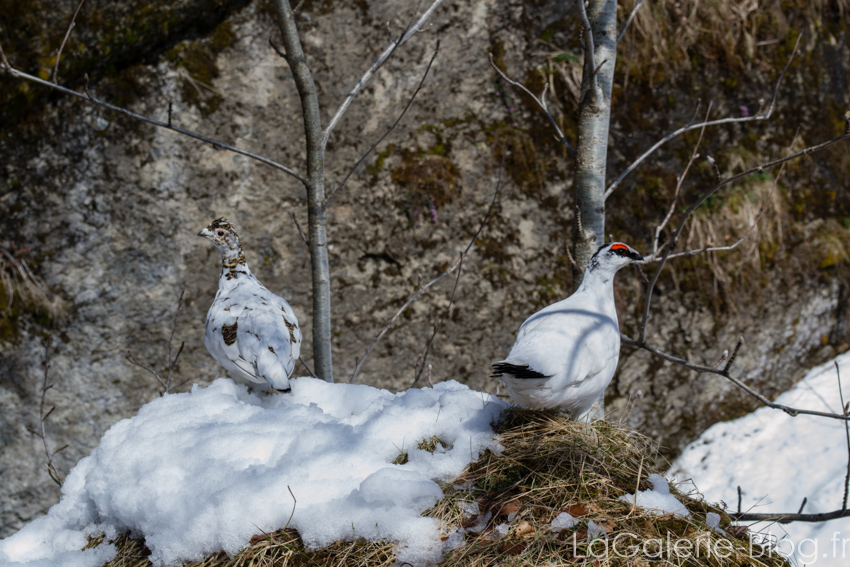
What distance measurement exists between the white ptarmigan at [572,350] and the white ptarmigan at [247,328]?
3.63ft

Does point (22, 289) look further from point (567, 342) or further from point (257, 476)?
point (567, 342)

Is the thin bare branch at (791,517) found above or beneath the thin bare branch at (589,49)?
beneath

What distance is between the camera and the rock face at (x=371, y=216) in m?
4.54

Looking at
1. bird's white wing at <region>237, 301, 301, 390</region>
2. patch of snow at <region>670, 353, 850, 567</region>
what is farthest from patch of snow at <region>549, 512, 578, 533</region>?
patch of snow at <region>670, 353, 850, 567</region>

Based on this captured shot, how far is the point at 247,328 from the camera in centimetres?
→ 288

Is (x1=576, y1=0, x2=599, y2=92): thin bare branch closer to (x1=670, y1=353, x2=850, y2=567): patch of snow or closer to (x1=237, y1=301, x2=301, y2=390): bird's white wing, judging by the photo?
(x1=237, y1=301, x2=301, y2=390): bird's white wing

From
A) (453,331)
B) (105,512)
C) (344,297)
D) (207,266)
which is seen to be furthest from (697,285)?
(105,512)

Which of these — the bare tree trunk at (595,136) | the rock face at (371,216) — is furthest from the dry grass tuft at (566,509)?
the rock face at (371,216)

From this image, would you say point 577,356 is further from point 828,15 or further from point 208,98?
point 828,15

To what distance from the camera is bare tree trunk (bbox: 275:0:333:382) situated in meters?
2.78

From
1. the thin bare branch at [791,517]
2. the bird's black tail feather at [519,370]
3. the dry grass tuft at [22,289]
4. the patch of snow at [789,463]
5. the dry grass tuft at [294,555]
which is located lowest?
the patch of snow at [789,463]

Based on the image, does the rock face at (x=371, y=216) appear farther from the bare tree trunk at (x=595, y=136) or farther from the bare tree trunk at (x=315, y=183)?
the bare tree trunk at (x=595, y=136)

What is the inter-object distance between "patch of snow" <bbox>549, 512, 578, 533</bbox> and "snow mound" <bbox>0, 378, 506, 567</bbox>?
1.20 feet

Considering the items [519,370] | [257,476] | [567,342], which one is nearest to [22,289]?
[257,476]
